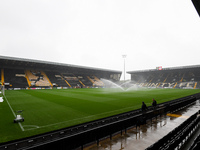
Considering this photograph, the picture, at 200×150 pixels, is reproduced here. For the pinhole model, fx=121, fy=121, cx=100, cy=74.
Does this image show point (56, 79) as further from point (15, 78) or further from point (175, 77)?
point (175, 77)

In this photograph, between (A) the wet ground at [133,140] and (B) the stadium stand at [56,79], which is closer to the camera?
(A) the wet ground at [133,140]

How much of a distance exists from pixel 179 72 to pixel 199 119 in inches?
2819

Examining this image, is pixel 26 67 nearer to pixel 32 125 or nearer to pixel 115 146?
pixel 32 125

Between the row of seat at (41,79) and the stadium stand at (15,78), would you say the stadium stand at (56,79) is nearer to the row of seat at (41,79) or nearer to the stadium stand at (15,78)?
the row of seat at (41,79)

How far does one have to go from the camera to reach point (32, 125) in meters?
7.77

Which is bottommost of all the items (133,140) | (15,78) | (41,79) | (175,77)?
(133,140)

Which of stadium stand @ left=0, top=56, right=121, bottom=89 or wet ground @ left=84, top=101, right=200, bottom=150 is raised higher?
stadium stand @ left=0, top=56, right=121, bottom=89

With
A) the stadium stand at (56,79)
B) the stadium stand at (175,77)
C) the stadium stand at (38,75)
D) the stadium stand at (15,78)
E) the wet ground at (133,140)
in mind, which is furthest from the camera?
the stadium stand at (175,77)

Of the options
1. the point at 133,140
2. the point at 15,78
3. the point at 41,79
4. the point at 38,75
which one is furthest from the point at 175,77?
the point at 15,78

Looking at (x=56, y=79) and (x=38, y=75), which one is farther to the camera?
(x=56, y=79)

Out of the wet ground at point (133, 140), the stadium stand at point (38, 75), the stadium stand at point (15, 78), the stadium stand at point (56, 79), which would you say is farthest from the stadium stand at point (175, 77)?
the wet ground at point (133, 140)

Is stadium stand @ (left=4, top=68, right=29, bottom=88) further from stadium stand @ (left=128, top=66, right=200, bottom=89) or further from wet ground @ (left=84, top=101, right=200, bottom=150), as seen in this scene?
stadium stand @ (left=128, top=66, right=200, bottom=89)

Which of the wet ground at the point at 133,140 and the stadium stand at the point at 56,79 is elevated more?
the stadium stand at the point at 56,79

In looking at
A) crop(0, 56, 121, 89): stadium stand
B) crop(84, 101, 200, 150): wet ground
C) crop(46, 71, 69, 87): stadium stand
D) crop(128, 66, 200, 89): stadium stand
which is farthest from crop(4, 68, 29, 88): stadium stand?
crop(128, 66, 200, 89): stadium stand
